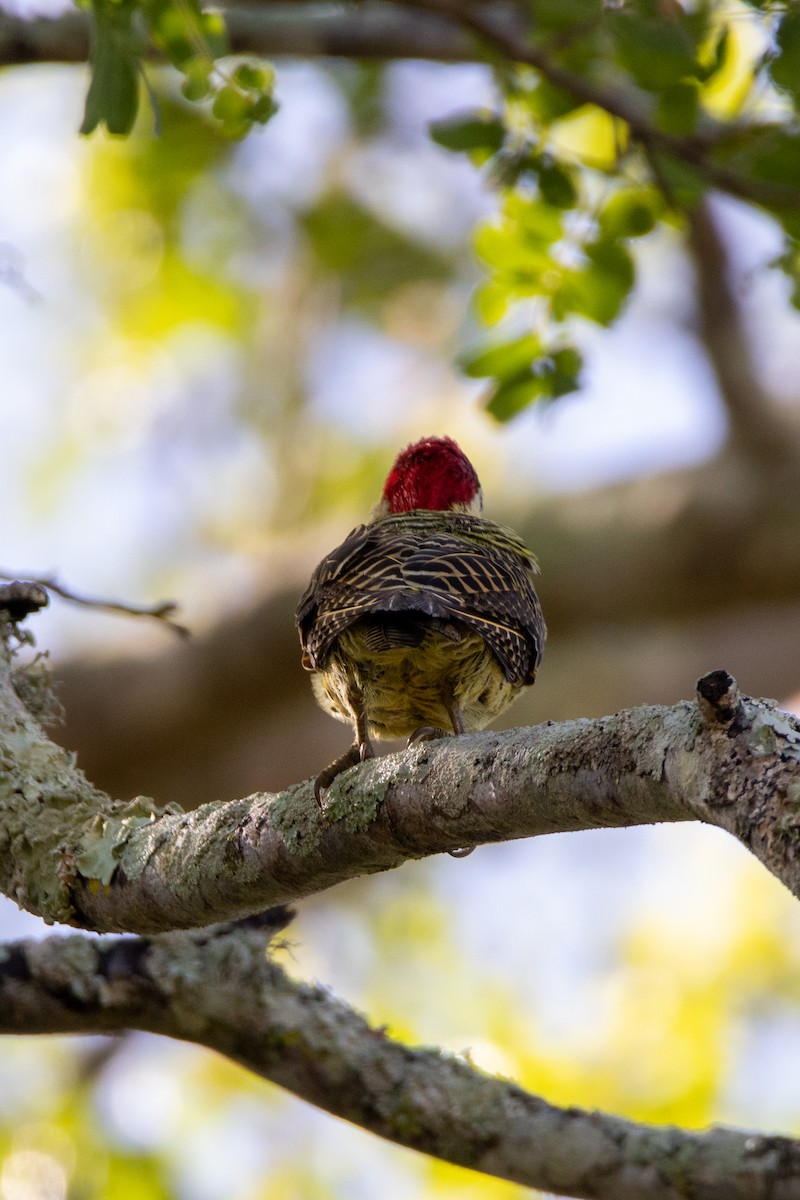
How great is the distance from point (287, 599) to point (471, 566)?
5.05 meters

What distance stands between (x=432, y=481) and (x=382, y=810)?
10.9 ft

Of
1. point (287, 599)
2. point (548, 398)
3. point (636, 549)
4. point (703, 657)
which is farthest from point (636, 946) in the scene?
point (548, 398)

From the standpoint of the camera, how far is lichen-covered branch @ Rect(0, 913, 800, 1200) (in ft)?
10.8

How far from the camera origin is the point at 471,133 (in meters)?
4.41

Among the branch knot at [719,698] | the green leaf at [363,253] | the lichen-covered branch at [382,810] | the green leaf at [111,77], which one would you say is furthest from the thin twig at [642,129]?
the green leaf at [363,253]

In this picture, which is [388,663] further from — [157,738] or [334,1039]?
[157,738]

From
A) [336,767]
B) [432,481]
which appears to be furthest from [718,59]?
[336,767]

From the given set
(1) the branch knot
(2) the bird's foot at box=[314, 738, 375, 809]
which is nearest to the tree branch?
(2) the bird's foot at box=[314, 738, 375, 809]

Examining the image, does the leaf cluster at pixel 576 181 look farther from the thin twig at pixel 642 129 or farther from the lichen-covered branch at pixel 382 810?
the lichen-covered branch at pixel 382 810

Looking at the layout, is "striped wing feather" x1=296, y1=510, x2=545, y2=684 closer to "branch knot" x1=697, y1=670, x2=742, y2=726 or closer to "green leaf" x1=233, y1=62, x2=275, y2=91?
"green leaf" x1=233, y1=62, x2=275, y2=91

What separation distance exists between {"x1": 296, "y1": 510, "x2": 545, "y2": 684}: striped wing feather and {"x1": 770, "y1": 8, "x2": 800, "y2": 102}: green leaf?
170cm

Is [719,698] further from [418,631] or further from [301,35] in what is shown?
[301,35]

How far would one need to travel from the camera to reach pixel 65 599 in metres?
3.54

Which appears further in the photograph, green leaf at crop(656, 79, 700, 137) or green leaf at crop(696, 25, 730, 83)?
green leaf at crop(656, 79, 700, 137)
